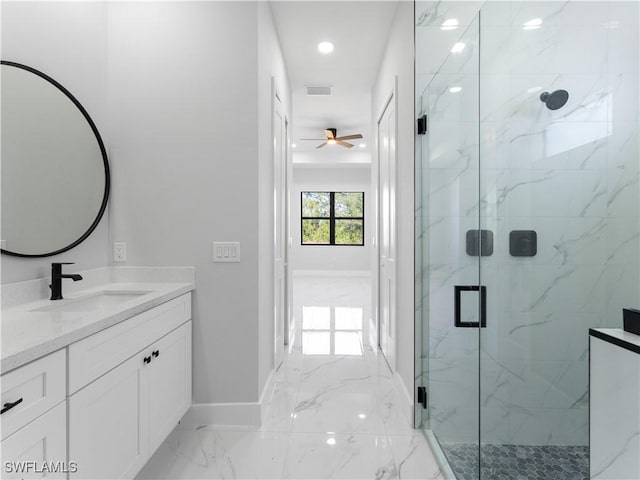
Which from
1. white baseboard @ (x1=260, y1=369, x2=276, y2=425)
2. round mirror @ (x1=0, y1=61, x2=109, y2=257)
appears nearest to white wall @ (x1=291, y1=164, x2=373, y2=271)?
white baseboard @ (x1=260, y1=369, x2=276, y2=425)

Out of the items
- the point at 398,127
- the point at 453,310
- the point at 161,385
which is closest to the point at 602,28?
the point at 453,310

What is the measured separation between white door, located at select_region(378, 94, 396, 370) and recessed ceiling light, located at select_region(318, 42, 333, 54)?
0.75m

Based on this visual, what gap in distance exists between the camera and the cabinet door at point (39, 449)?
34.8 inches

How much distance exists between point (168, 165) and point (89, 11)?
3.12ft

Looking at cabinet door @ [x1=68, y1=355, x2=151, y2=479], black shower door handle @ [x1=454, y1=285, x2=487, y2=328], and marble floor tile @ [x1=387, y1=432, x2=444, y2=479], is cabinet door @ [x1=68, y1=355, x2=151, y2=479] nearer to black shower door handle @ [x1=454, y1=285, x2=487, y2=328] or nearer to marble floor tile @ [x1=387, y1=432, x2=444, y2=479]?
marble floor tile @ [x1=387, y1=432, x2=444, y2=479]

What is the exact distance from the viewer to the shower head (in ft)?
4.22

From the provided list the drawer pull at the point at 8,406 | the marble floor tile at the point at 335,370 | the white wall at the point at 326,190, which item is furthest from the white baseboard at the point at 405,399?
the white wall at the point at 326,190

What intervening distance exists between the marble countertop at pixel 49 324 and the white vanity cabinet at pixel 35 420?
0.12ft

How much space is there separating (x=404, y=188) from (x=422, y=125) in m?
0.48

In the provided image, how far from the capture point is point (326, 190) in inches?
361

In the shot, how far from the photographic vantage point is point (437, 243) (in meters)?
1.94

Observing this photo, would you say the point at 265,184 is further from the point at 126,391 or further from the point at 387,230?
the point at 126,391

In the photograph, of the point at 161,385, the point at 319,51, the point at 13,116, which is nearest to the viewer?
the point at 13,116

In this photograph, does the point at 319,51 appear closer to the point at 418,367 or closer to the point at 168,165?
the point at 168,165
